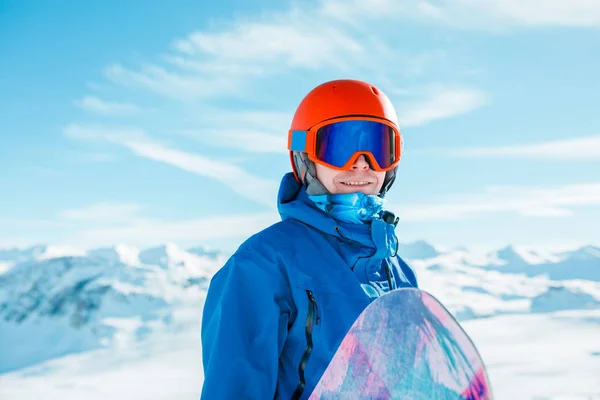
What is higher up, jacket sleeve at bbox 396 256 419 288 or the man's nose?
the man's nose

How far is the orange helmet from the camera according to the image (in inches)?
123

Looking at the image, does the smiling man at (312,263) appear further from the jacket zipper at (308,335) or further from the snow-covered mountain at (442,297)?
the snow-covered mountain at (442,297)

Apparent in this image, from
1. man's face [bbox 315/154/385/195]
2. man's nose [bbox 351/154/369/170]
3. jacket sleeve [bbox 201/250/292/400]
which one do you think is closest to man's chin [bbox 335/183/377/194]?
man's face [bbox 315/154/385/195]

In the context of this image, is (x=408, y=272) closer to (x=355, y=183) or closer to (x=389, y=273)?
(x=389, y=273)

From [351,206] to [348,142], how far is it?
391 millimetres

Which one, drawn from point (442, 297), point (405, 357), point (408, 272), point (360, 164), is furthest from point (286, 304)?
point (442, 297)

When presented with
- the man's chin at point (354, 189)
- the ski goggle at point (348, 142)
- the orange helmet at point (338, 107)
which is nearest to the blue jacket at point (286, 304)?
the man's chin at point (354, 189)

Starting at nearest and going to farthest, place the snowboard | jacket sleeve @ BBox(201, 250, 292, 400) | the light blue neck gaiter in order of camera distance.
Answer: the snowboard
jacket sleeve @ BBox(201, 250, 292, 400)
the light blue neck gaiter

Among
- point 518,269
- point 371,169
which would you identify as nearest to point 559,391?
point 371,169

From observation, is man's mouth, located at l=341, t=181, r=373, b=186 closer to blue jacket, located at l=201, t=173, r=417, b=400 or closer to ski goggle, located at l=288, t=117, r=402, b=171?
ski goggle, located at l=288, t=117, r=402, b=171

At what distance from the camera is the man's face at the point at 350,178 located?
3115mm

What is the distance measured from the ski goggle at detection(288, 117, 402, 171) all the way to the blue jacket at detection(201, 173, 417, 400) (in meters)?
0.38

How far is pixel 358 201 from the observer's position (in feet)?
9.62

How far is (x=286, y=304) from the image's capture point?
8.70ft
